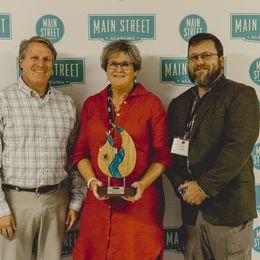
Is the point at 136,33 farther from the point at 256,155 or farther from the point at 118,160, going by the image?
the point at 256,155

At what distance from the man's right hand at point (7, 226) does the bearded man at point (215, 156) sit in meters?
0.75

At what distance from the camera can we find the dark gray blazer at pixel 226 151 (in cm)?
158

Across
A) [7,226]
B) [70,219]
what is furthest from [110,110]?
[7,226]

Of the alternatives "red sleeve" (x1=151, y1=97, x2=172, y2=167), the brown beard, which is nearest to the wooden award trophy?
"red sleeve" (x1=151, y1=97, x2=172, y2=167)

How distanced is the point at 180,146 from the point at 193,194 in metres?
0.22

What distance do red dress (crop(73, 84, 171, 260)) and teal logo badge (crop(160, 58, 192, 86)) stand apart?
1.29 ft

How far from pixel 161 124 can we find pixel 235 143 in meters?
0.34

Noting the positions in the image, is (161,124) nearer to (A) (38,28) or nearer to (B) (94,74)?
(B) (94,74)

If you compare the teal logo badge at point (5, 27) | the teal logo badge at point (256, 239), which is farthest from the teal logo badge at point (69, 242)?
the teal logo badge at point (5, 27)

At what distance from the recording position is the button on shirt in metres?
1.70

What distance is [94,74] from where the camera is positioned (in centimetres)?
213

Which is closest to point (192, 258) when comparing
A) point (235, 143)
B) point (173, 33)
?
point (235, 143)

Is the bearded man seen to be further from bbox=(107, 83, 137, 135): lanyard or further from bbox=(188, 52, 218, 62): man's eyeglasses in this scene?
bbox=(107, 83, 137, 135): lanyard

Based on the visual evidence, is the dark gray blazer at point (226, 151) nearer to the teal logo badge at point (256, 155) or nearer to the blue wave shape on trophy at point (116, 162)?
the blue wave shape on trophy at point (116, 162)
